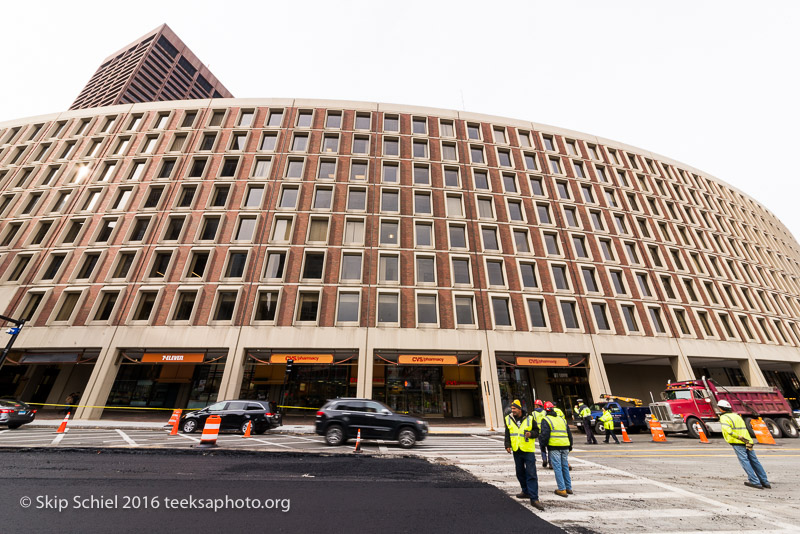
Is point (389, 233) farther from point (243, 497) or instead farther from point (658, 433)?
point (243, 497)

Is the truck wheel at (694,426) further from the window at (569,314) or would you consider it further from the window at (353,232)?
the window at (353,232)

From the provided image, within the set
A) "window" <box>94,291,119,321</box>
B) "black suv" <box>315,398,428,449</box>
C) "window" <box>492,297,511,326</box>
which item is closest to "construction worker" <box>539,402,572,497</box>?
"black suv" <box>315,398,428,449</box>

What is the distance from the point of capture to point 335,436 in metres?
12.8

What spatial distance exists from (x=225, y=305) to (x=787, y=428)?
1396 inches

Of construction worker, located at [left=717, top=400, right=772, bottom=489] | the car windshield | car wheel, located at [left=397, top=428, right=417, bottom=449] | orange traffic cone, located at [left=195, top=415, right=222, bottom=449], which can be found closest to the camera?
construction worker, located at [left=717, top=400, right=772, bottom=489]

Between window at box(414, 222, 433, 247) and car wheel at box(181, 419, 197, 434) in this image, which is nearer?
car wheel at box(181, 419, 197, 434)

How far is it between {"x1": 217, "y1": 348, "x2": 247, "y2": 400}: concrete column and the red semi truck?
1000 inches

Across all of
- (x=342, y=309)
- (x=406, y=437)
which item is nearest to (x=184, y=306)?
(x=342, y=309)

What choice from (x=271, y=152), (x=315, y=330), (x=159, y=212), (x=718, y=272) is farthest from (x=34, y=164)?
(x=718, y=272)

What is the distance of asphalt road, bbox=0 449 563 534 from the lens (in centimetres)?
510

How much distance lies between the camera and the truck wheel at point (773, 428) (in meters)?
18.0

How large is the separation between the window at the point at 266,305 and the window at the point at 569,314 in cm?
2197

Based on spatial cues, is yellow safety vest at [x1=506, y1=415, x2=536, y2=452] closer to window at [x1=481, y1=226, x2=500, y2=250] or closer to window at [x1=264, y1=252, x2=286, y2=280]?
window at [x1=264, y1=252, x2=286, y2=280]

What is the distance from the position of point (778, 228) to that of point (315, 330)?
64.6 metres
